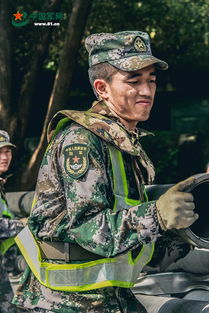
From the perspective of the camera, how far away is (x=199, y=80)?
1336 centimetres

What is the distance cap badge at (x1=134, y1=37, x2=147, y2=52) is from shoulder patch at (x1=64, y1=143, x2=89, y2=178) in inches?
20.0

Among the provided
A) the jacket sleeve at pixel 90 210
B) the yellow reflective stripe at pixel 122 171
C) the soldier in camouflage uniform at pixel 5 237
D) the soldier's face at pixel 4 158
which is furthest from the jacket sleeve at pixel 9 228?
the yellow reflective stripe at pixel 122 171

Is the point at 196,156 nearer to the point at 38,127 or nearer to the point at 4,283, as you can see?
the point at 38,127

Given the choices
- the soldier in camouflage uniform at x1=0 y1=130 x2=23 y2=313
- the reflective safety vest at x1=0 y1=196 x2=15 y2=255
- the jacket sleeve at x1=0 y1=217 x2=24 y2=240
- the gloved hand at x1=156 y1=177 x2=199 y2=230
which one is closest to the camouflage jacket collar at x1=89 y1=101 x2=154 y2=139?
the gloved hand at x1=156 y1=177 x2=199 y2=230

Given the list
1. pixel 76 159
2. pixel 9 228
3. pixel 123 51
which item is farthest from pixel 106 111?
pixel 9 228

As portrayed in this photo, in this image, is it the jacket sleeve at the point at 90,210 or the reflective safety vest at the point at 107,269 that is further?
the reflective safety vest at the point at 107,269

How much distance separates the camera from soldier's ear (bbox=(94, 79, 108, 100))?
10.2ft

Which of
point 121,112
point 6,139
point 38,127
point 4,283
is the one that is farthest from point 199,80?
point 121,112

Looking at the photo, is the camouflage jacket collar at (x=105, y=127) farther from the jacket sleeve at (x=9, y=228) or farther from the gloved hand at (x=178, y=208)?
the jacket sleeve at (x=9, y=228)

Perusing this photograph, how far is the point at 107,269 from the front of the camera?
2941 millimetres

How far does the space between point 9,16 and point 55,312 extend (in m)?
8.12

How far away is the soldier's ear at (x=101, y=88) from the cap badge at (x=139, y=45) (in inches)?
7.4

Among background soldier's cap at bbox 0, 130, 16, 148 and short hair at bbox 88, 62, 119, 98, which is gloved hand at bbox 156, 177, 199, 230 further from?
background soldier's cap at bbox 0, 130, 16, 148

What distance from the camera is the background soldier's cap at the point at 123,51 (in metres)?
3.02
